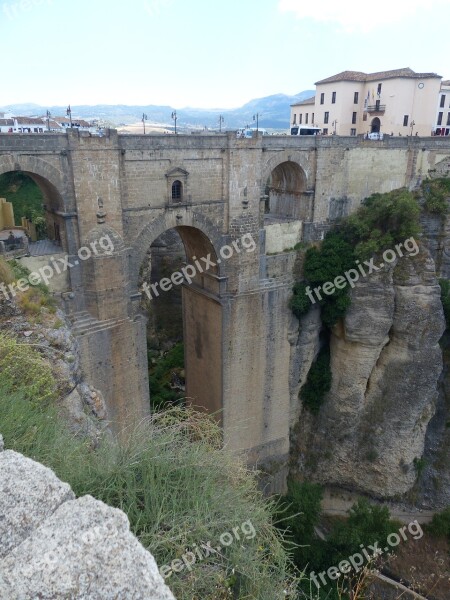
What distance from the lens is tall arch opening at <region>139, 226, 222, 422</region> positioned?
17375 mm

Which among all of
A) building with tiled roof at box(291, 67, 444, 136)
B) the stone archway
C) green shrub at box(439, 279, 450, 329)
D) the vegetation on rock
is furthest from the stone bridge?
the vegetation on rock

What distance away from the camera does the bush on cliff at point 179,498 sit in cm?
476

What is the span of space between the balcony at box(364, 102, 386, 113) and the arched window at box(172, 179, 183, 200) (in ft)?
74.8

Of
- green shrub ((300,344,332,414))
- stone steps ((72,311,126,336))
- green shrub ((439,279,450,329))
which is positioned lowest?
green shrub ((300,344,332,414))

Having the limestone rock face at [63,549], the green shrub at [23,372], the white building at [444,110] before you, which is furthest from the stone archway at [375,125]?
the limestone rock face at [63,549]

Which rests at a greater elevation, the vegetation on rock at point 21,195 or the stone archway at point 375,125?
the stone archway at point 375,125

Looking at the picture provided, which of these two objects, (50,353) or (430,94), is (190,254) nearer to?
(50,353)

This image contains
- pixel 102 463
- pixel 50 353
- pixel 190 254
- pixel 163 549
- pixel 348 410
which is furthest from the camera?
pixel 348 410

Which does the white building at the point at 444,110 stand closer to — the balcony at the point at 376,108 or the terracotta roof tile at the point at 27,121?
the balcony at the point at 376,108

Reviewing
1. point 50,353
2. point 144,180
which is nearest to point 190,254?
point 144,180

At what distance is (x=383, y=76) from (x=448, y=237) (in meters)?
16.8

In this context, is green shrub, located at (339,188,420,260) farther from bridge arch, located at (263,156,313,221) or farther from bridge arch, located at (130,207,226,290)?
bridge arch, located at (130,207,226,290)

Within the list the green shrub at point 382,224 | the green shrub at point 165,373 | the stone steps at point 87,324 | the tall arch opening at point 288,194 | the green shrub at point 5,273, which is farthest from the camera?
the green shrub at point 165,373

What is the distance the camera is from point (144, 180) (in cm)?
1410
